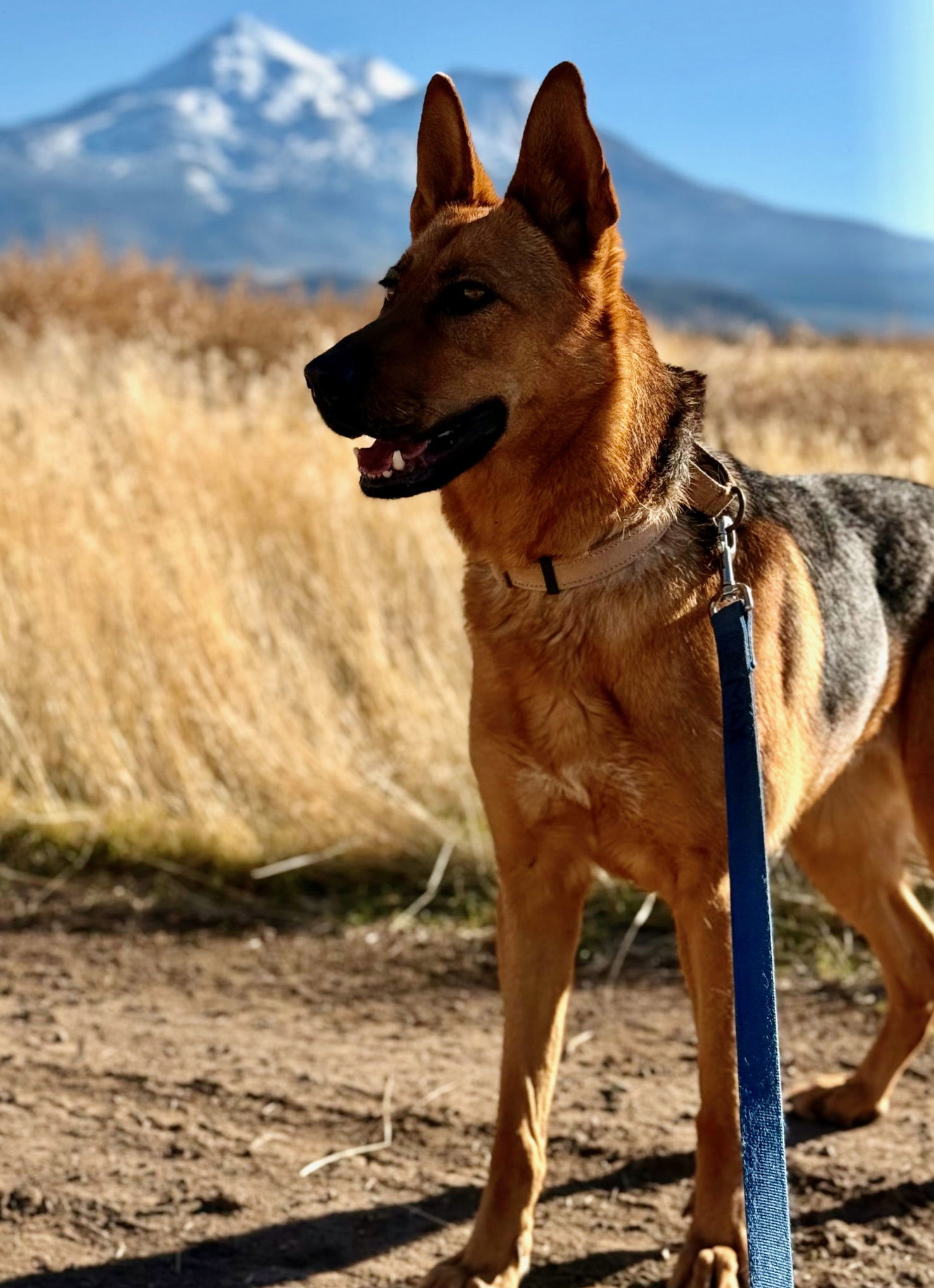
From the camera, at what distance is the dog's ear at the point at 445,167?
2986 mm

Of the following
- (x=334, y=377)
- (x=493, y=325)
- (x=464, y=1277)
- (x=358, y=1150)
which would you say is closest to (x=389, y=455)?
(x=334, y=377)

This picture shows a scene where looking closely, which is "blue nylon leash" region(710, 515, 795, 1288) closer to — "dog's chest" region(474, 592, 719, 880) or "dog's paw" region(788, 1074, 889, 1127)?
"dog's chest" region(474, 592, 719, 880)

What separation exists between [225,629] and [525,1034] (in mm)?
3381

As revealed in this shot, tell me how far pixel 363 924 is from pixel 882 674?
7.71 feet

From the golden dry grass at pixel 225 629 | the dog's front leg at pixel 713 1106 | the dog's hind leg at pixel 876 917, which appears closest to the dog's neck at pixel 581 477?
the dog's front leg at pixel 713 1106

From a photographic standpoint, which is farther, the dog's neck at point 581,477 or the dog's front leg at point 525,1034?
the dog's front leg at point 525,1034

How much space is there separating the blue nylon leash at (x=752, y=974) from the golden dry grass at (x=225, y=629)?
108 inches

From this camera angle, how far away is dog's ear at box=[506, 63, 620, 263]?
272 centimetres

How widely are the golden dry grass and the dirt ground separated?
0.70 m

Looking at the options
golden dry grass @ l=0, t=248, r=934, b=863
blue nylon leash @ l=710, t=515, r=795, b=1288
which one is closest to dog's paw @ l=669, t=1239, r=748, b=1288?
blue nylon leash @ l=710, t=515, r=795, b=1288

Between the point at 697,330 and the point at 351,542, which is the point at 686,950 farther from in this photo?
the point at 697,330

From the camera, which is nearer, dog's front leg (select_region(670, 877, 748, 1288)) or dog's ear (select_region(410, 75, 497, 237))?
dog's front leg (select_region(670, 877, 748, 1288))

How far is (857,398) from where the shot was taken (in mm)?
12430

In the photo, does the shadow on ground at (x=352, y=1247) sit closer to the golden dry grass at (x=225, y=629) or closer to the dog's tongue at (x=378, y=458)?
the dog's tongue at (x=378, y=458)
